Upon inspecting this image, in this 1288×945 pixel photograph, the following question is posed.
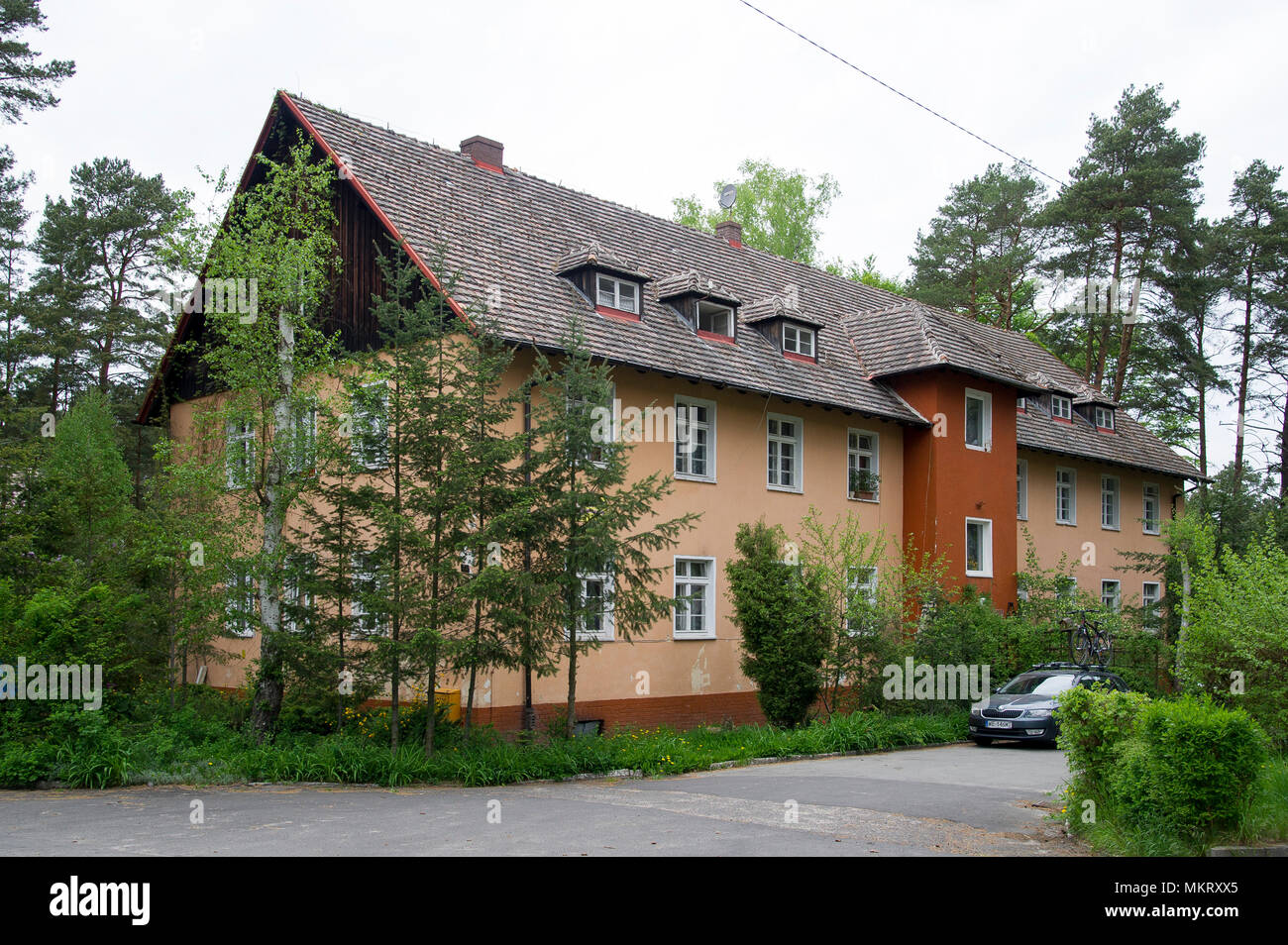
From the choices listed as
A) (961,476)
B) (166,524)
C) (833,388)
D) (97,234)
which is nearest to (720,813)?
(166,524)

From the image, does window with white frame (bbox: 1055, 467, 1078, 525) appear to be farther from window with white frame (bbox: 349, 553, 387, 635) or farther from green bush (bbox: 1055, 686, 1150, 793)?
window with white frame (bbox: 349, 553, 387, 635)

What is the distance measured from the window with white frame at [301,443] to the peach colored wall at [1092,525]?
65.0 ft

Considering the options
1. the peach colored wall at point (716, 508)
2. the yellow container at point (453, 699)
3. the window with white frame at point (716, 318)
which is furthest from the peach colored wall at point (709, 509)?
the window with white frame at point (716, 318)

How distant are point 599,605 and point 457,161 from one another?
12.1 metres

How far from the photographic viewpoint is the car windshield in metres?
20.0

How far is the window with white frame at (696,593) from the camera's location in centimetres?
2058

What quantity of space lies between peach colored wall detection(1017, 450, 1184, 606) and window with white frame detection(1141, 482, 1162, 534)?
0.44 feet

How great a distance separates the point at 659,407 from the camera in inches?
805

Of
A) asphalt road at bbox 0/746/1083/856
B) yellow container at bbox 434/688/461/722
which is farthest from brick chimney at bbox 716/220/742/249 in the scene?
asphalt road at bbox 0/746/1083/856

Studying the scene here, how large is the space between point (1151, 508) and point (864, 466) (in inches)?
643

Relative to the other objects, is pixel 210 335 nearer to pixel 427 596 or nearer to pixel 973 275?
pixel 427 596

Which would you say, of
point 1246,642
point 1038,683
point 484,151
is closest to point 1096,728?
point 1246,642

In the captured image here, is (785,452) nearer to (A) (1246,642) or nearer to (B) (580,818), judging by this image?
(A) (1246,642)

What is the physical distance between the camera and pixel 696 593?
2091 cm
